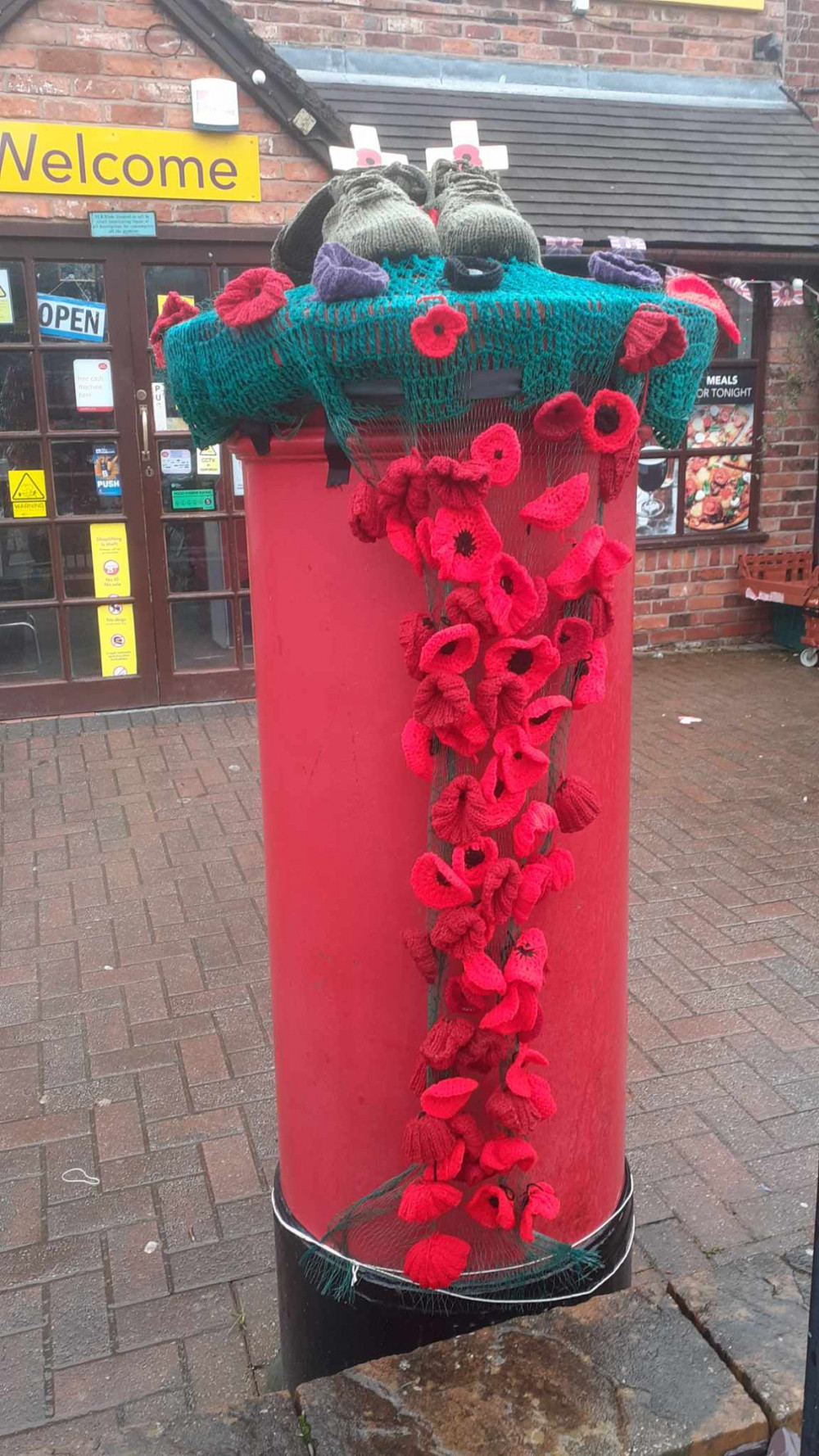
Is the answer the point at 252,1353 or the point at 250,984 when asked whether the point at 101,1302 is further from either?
the point at 250,984

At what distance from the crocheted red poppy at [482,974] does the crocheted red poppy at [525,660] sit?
395mm

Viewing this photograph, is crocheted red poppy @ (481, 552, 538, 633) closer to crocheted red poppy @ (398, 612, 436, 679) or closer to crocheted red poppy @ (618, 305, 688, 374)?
crocheted red poppy @ (398, 612, 436, 679)

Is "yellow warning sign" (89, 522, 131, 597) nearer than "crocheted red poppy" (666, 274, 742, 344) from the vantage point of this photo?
No

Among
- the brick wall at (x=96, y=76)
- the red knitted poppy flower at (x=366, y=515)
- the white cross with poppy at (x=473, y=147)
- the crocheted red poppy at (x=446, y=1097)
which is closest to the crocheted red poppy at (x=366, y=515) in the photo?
the red knitted poppy flower at (x=366, y=515)

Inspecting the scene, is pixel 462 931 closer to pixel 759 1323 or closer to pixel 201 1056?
pixel 759 1323

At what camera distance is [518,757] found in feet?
5.25

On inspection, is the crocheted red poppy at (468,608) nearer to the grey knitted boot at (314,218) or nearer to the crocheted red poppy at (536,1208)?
the grey knitted boot at (314,218)

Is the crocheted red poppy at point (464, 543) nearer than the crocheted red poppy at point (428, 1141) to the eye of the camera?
Yes

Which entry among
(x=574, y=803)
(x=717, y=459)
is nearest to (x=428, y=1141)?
(x=574, y=803)

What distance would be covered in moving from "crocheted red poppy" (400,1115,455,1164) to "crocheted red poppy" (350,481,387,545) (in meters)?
0.87

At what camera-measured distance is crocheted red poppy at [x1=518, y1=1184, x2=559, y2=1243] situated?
5.81 ft

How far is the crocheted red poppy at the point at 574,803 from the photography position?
1.67 meters

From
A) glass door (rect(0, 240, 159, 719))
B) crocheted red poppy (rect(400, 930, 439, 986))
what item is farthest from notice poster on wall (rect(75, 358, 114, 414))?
crocheted red poppy (rect(400, 930, 439, 986))

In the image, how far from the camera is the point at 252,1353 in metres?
2.41
